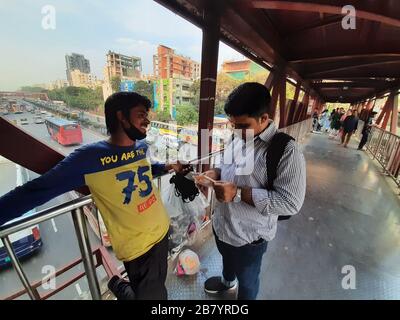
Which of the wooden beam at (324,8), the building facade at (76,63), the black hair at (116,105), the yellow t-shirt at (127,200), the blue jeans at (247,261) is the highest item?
the wooden beam at (324,8)

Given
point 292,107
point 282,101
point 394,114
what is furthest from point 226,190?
point 394,114

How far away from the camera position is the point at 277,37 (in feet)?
10.3

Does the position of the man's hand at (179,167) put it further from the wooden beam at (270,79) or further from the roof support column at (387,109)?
the roof support column at (387,109)

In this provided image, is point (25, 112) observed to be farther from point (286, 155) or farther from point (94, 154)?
point (286, 155)

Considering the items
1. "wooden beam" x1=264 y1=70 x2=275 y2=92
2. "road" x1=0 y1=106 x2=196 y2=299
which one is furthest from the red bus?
"wooden beam" x1=264 y1=70 x2=275 y2=92

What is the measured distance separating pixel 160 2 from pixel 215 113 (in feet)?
3.87

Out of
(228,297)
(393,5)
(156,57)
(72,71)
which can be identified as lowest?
(228,297)

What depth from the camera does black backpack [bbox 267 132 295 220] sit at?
3.11 ft

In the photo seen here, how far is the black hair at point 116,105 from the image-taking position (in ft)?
3.35

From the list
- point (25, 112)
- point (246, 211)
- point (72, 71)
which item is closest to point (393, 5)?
point (246, 211)

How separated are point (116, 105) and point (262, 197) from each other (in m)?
0.91

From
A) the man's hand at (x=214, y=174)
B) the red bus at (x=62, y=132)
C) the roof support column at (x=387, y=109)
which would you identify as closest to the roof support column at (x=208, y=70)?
the man's hand at (x=214, y=174)

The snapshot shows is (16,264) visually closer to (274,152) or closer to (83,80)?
(83,80)

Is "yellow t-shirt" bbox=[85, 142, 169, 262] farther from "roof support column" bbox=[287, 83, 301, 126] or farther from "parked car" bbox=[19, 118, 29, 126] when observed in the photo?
"roof support column" bbox=[287, 83, 301, 126]
